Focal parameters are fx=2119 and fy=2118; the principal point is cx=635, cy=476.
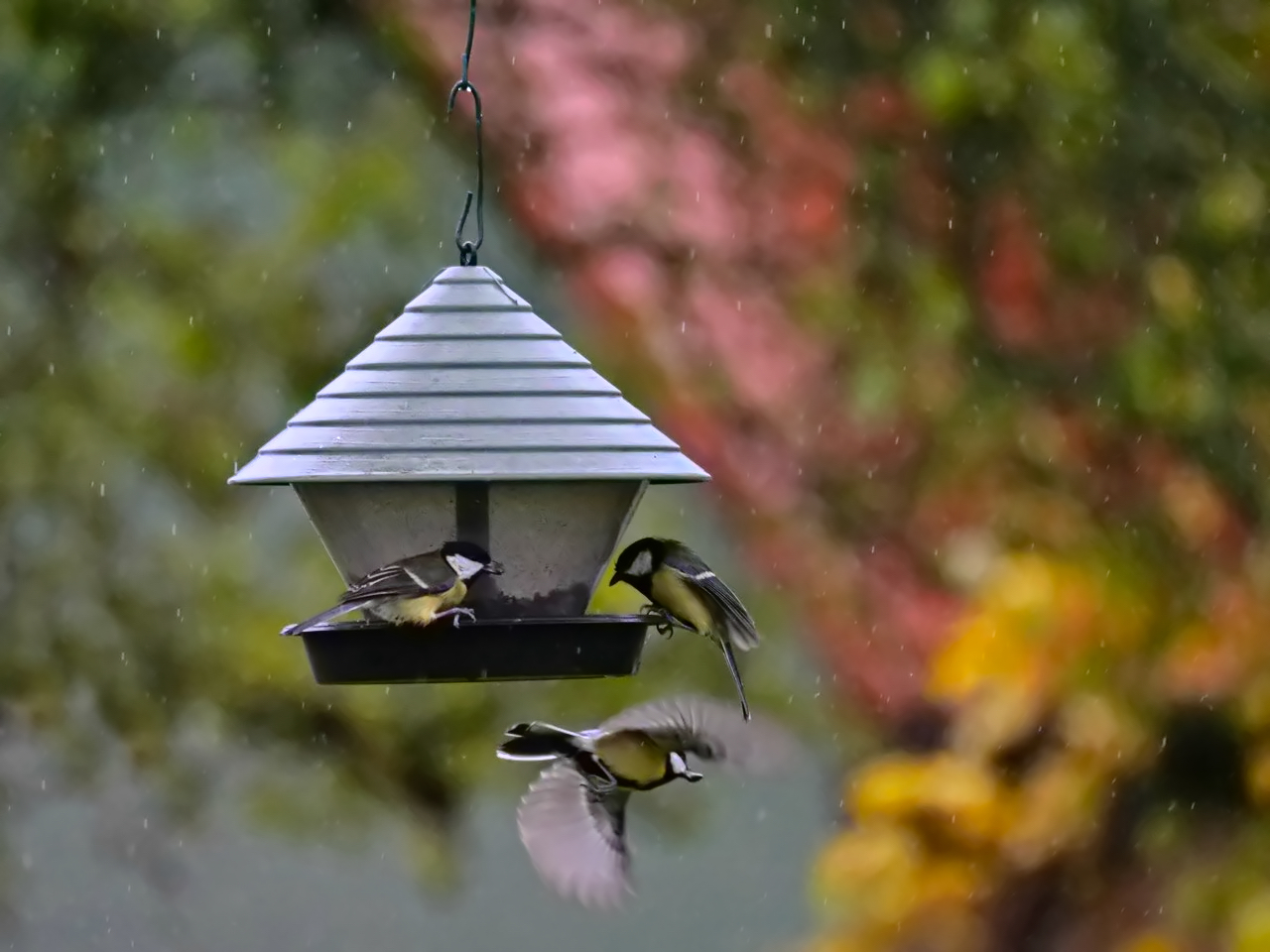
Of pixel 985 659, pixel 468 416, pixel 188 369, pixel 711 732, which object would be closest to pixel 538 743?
pixel 711 732

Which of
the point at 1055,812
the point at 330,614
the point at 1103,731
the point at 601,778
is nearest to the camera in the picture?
the point at 330,614

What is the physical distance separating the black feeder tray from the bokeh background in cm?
150

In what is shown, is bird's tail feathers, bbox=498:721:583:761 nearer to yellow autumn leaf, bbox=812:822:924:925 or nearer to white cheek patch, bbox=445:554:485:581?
white cheek patch, bbox=445:554:485:581

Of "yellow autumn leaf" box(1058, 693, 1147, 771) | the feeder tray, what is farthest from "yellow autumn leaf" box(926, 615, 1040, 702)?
the feeder tray

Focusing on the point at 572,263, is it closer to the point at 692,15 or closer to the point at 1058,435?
the point at 692,15

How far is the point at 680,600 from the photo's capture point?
2.69 metres

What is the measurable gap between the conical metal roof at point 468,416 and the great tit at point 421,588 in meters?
0.10

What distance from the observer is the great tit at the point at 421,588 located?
246 cm

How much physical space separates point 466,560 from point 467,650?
117 millimetres

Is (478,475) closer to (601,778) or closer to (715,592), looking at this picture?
(715,592)

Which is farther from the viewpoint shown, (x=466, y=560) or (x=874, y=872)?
(x=874, y=872)

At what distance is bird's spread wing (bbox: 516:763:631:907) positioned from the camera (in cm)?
277

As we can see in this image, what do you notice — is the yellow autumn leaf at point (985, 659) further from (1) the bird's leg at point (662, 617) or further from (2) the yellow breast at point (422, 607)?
(2) the yellow breast at point (422, 607)

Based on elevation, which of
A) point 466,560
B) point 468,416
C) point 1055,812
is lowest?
point 1055,812
